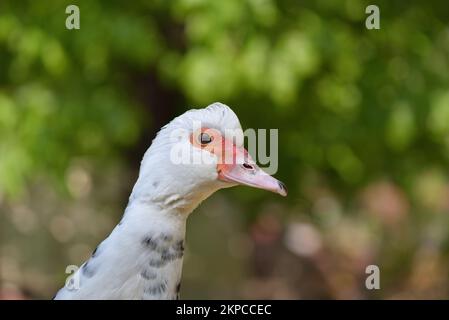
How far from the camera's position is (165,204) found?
2.12 meters

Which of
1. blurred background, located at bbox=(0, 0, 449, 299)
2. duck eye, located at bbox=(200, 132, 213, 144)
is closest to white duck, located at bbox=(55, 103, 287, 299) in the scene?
duck eye, located at bbox=(200, 132, 213, 144)

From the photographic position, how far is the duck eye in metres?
2.15

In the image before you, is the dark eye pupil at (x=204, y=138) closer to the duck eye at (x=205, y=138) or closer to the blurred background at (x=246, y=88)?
the duck eye at (x=205, y=138)

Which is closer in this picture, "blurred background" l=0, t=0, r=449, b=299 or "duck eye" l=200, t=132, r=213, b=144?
"duck eye" l=200, t=132, r=213, b=144

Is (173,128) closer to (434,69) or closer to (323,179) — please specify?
(434,69)

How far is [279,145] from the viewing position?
5230mm

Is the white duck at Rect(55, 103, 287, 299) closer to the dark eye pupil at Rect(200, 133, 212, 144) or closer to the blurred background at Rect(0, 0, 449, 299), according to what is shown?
the dark eye pupil at Rect(200, 133, 212, 144)

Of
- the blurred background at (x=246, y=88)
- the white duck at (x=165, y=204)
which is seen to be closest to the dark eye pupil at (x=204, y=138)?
the white duck at (x=165, y=204)

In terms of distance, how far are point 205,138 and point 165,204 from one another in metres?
0.19

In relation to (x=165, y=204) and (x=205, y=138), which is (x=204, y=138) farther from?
(x=165, y=204)

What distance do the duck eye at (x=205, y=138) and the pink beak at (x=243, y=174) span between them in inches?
2.7

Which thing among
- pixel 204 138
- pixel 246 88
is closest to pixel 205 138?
pixel 204 138
